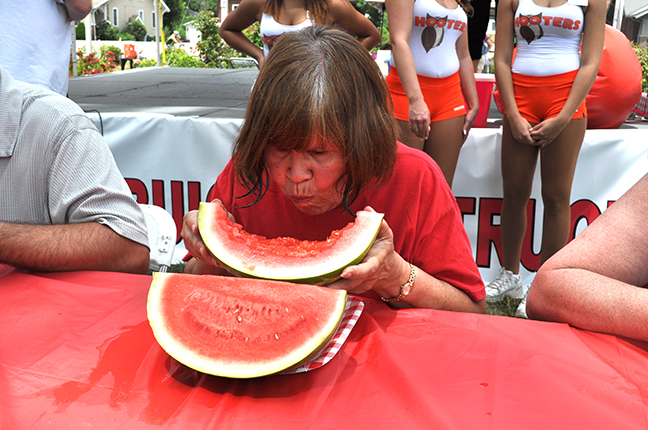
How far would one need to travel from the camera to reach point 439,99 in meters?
2.93

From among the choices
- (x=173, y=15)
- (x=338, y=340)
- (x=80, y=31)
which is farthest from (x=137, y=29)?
(x=338, y=340)

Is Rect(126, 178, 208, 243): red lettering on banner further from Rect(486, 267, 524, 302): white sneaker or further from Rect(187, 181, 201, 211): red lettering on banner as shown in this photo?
Rect(486, 267, 524, 302): white sneaker

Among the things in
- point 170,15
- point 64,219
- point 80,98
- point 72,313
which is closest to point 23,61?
point 64,219

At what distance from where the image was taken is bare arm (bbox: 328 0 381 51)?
3.52 meters

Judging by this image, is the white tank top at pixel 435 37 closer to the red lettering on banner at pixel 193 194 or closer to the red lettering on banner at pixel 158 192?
the red lettering on banner at pixel 193 194

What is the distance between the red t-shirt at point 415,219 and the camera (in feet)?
4.58

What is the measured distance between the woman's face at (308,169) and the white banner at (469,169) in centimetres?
234

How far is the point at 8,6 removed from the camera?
2791 mm

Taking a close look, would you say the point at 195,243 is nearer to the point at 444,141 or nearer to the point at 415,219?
the point at 415,219

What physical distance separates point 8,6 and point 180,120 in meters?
1.21

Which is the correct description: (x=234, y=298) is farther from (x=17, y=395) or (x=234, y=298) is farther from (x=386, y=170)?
(x=386, y=170)

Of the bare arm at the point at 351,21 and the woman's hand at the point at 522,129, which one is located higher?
the bare arm at the point at 351,21

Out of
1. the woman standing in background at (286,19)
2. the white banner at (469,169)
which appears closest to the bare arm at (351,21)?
the woman standing in background at (286,19)

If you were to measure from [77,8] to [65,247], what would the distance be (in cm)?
206
